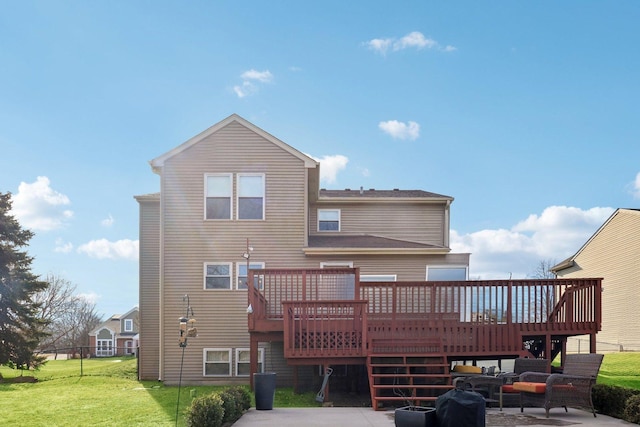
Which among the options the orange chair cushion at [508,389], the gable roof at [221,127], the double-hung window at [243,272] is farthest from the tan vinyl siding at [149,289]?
the orange chair cushion at [508,389]

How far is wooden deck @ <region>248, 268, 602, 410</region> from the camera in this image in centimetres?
1228

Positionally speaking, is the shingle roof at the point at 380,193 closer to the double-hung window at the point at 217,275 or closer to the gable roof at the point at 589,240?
the double-hung window at the point at 217,275

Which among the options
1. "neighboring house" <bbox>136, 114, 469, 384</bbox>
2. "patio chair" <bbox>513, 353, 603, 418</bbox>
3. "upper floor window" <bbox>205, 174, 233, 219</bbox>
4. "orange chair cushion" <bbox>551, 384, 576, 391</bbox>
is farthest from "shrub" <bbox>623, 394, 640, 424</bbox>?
"upper floor window" <bbox>205, 174, 233, 219</bbox>

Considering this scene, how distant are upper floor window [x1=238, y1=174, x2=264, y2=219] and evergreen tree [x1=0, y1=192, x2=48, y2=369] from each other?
11.9 metres

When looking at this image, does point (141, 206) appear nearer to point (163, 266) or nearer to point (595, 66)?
point (163, 266)

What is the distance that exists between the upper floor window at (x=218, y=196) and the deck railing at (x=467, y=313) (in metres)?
3.67

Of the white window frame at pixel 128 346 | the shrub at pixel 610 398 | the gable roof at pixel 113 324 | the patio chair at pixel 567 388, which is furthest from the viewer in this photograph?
the white window frame at pixel 128 346

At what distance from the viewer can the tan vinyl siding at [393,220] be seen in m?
19.8

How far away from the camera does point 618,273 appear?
27641 millimetres

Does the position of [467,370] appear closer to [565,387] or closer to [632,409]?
[565,387]

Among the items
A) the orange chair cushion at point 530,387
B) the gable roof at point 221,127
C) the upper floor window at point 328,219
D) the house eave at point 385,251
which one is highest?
the gable roof at point 221,127

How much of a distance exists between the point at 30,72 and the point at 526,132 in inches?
476

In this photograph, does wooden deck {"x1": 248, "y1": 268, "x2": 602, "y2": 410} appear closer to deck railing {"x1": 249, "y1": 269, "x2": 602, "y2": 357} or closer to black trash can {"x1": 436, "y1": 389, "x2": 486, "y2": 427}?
deck railing {"x1": 249, "y1": 269, "x2": 602, "y2": 357}

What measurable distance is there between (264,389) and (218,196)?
7.28 meters
